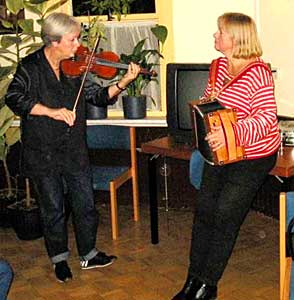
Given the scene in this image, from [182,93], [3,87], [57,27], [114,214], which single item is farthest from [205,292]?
[3,87]

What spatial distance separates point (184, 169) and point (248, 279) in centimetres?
124

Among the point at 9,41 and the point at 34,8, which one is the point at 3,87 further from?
the point at 34,8

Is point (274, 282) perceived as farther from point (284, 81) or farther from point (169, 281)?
point (284, 81)

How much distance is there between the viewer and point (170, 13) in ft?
13.7

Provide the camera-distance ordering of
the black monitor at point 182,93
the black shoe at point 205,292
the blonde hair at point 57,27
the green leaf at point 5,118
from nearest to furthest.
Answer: the black shoe at point 205,292
the blonde hair at point 57,27
the black monitor at point 182,93
the green leaf at point 5,118

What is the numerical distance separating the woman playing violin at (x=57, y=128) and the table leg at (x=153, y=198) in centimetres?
45

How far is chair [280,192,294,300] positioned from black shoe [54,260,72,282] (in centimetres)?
132

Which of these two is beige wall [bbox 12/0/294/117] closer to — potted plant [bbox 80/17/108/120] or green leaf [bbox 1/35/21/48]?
potted plant [bbox 80/17/108/120]

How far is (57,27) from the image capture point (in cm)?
301

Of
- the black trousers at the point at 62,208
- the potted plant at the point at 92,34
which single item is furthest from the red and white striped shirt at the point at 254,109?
the potted plant at the point at 92,34

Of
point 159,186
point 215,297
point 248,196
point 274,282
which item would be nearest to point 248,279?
point 274,282

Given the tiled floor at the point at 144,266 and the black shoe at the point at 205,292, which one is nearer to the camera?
the black shoe at the point at 205,292

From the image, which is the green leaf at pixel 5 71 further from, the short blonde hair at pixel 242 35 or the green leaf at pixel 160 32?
the short blonde hair at pixel 242 35

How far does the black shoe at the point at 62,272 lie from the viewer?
3.32 meters
